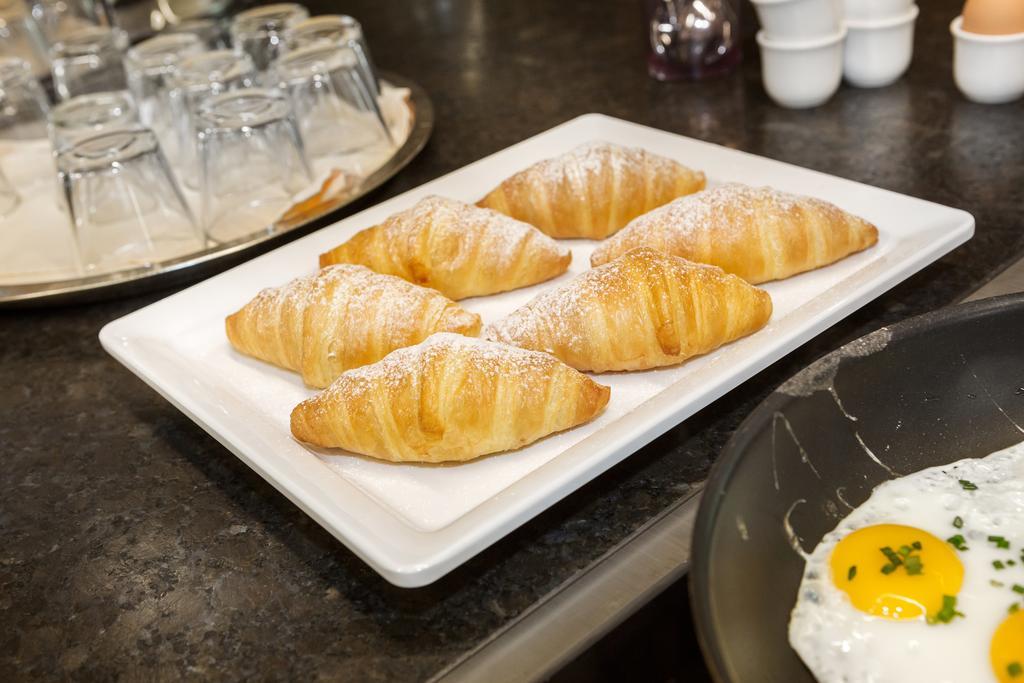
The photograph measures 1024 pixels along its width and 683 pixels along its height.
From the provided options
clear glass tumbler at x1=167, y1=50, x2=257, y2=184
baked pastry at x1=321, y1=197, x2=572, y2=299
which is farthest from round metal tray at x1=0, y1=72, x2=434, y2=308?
clear glass tumbler at x1=167, y1=50, x2=257, y2=184

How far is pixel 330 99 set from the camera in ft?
4.68

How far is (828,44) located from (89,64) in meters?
1.21

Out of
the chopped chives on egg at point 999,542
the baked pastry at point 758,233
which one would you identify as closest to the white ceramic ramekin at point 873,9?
the baked pastry at point 758,233

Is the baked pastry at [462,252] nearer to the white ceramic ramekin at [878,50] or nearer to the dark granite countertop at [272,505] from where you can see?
the dark granite countertop at [272,505]

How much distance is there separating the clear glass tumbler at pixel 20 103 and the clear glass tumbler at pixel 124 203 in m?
0.52

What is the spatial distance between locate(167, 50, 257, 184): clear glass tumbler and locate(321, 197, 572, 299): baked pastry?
529 mm

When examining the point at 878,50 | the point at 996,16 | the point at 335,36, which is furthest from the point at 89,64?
the point at 996,16

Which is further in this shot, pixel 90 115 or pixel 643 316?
pixel 90 115

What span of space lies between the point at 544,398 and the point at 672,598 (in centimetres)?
17

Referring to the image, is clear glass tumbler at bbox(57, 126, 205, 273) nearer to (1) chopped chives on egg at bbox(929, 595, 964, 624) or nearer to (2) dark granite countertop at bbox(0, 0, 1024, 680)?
(2) dark granite countertop at bbox(0, 0, 1024, 680)

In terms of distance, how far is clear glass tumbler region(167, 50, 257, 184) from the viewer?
4.74 ft

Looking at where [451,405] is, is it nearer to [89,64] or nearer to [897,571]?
[897,571]

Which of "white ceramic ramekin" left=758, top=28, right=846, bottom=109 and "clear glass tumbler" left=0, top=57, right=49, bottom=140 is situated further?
"clear glass tumbler" left=0, top=57, right=49, bottom=140

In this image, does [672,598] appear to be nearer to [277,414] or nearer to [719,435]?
[719,435]
